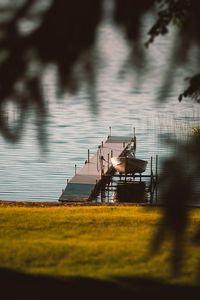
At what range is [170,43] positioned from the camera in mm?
5406

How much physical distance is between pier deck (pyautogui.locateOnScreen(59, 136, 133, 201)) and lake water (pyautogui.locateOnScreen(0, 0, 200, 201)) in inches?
49.5

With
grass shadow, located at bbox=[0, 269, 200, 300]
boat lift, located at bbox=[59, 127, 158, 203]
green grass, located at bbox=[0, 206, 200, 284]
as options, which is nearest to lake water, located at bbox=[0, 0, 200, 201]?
boat lift, located at bbox=[59, 127, 158, 203]

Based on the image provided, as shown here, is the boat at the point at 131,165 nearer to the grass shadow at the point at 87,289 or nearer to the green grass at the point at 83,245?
the green grass at the point at 83,245

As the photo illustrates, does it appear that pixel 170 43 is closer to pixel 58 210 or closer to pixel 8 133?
pixel 8 133

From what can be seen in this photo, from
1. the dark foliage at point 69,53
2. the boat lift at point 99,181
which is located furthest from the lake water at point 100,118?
the boat lift at point 99,181

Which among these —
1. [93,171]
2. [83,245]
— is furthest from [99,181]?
[83,245]

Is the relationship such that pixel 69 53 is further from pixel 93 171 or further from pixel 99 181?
pixel 93 171

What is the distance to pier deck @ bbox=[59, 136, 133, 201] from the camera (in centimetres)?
4084

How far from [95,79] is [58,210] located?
11807 millimetres

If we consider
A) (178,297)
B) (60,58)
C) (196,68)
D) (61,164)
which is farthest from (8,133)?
(61,164)

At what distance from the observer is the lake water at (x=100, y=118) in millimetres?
5106

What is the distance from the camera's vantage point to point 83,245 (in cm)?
1205

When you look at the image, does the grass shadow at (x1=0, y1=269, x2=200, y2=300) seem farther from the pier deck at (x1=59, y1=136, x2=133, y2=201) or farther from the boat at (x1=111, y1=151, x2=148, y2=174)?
the boat at (x1=111, y1=151, x2=148, y2=174)

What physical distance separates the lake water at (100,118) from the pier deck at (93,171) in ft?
4.13
